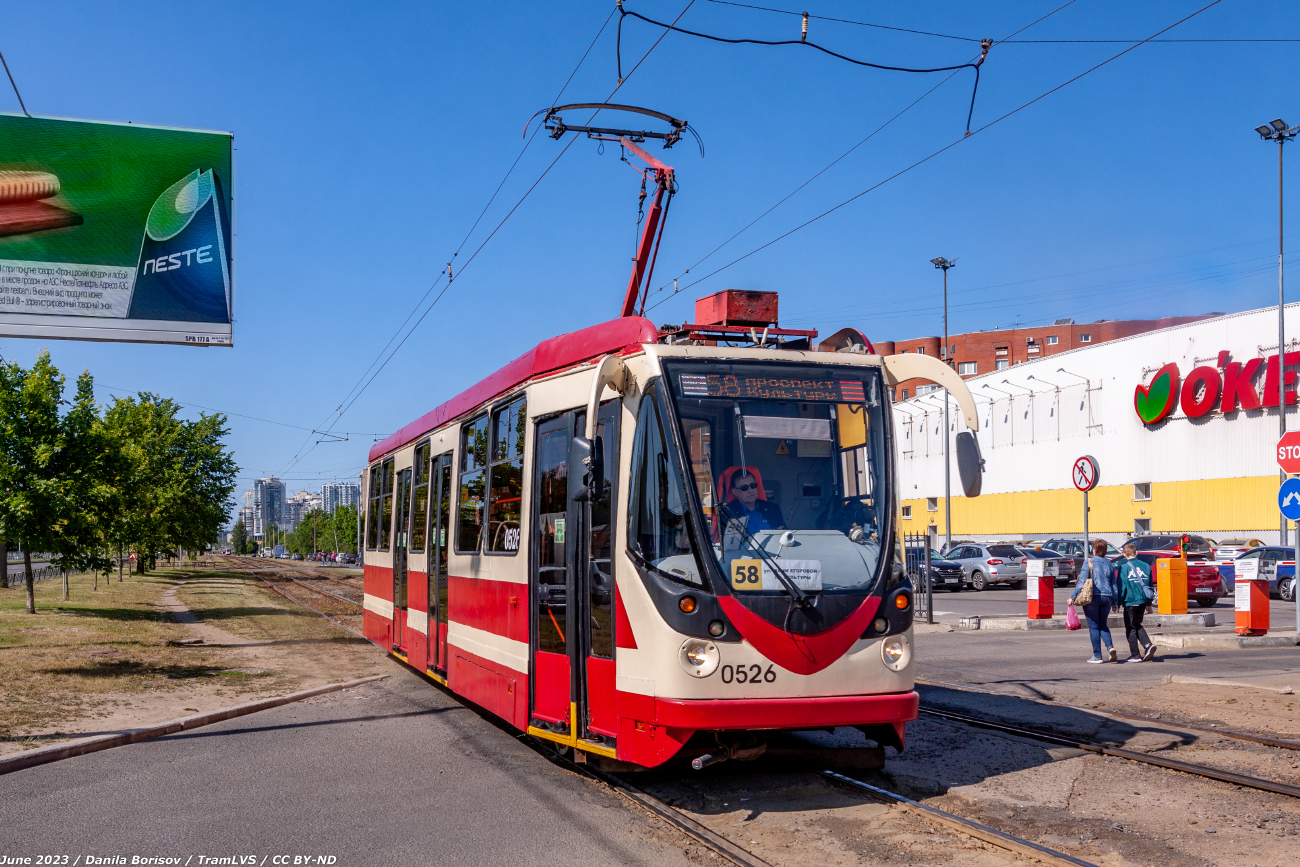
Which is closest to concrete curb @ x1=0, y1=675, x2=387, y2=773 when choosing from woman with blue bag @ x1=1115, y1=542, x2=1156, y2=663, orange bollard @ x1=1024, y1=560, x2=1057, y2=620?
woman with blue bag @ x1=1115, y1=542, x2=1156, y2=663

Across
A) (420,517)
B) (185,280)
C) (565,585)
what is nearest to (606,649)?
(565,585)

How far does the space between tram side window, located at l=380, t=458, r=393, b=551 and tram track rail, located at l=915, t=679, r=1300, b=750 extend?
7439 mm

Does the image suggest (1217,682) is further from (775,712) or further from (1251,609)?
(775,712)

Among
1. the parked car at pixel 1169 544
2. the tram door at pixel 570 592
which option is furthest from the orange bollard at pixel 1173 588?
the tram door at pixel 570 592

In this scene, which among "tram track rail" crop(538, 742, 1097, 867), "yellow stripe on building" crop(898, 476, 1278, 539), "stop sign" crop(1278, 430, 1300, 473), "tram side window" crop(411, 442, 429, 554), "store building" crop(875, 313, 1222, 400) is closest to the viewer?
"tram track rail" crop(538, 742, 1097, 867)

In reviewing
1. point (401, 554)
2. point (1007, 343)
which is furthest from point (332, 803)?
point (1007, 343)

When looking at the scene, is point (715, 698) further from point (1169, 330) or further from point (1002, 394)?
point (1002, 394)

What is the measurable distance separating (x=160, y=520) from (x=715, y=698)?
35.5 metres

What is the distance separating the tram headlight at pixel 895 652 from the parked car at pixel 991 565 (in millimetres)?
33368

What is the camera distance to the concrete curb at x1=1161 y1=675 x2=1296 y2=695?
12.3 m

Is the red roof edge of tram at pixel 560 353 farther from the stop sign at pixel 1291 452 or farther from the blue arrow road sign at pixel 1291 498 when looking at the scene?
the blue arrow road sign at pixel 1291 498

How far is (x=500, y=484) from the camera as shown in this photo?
983 cm

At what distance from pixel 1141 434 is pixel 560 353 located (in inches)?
1769

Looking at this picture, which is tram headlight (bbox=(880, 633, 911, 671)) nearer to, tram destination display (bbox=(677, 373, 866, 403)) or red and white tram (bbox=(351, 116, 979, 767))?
red and white tram (bbox=(351, 116, 979, 767))
